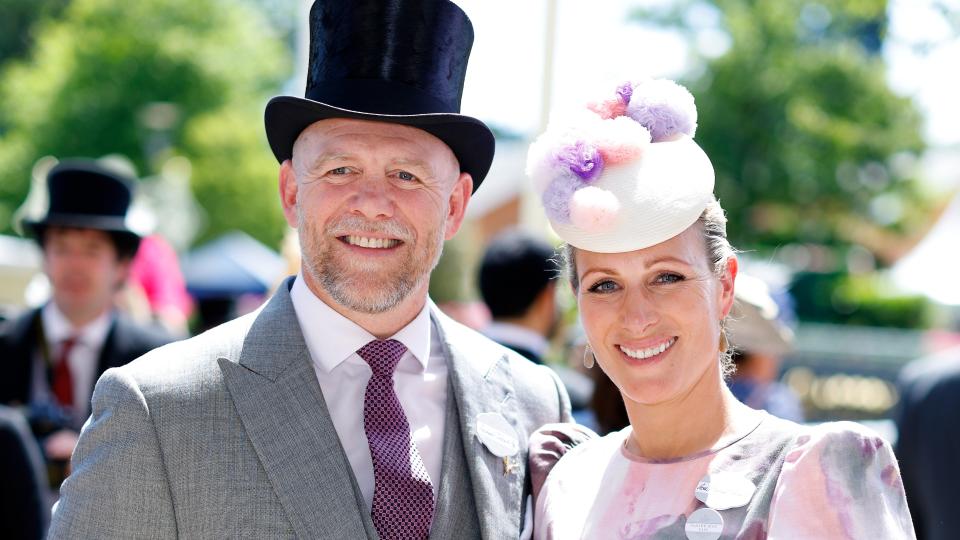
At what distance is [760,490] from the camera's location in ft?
7.63

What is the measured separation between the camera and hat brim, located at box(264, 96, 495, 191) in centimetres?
270

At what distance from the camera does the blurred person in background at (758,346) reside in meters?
4.31

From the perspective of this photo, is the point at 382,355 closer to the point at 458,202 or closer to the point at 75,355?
the point at 458,202

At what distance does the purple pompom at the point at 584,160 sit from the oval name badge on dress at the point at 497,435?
27.6 inches

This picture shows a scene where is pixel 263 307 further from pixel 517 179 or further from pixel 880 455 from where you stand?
pixel 517 179

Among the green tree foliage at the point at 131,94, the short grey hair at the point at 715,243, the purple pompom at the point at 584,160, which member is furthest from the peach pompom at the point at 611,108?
the green tree foliage at the point at 131,94

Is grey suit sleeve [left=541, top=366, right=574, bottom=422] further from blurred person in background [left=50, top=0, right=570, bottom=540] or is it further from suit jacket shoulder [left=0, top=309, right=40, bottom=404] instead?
suit jacket shoulder [left=0, top=309, right=40, bottom=404]

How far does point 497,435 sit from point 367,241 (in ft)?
1.92

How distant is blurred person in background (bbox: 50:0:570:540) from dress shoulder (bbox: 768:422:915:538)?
0.72 meters

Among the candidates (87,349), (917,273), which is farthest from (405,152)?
(917,273)

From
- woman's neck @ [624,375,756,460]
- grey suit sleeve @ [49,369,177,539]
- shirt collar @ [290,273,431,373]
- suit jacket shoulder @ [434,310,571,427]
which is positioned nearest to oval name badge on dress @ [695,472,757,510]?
woman's neck @ [624,375,756,460]

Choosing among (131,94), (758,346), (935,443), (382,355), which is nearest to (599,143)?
(382,355)

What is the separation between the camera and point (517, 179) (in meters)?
37.0

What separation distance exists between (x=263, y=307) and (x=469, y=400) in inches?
22.5
